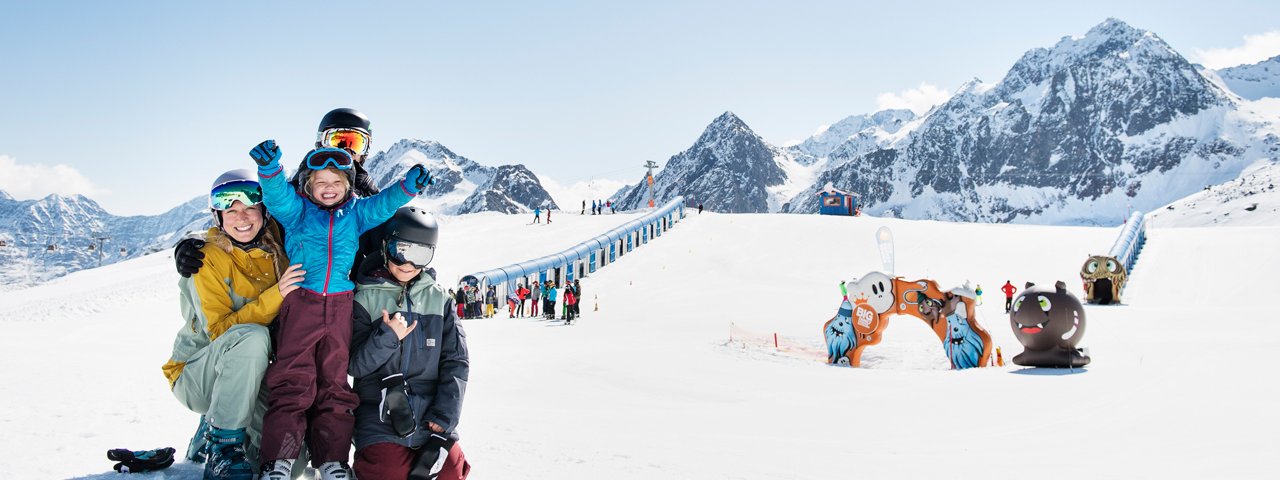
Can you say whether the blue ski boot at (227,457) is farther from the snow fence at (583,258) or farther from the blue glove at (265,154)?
the snow fence at (583,258)

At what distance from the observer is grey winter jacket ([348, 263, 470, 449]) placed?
12.0 feet

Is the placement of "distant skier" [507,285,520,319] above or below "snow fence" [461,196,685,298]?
below

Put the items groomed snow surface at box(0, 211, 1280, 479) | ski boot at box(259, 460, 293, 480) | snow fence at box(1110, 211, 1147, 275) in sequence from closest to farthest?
ski boot at box(259, 460, 293, 480) < groomed snow surface at box(0, 211, 1280, 479) < snow fence at box(1110, 211, 1147, 275)

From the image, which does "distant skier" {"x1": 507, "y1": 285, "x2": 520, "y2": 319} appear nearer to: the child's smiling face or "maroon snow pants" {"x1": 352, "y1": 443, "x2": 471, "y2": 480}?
the child's smiling face

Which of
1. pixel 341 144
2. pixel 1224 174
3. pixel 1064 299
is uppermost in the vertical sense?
pixel 1224 174

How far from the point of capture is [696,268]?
29547 mm

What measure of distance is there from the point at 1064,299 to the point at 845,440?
7551mm

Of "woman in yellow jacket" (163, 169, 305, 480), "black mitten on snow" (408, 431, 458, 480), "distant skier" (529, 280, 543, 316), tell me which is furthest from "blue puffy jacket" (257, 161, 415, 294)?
"distant skier" (529, 280, 543, 316)

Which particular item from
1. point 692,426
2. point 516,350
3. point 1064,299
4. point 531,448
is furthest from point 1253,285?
point 531,448

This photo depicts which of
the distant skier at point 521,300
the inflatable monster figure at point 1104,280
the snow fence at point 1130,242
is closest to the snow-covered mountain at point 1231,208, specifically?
the snow fence at point 1130,242

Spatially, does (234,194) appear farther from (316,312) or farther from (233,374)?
(233,374)

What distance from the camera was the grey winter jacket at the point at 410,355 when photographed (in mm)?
3670

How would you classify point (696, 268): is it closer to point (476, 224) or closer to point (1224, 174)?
point (476, 224)

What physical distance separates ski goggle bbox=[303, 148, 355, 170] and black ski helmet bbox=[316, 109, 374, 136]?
755mm
